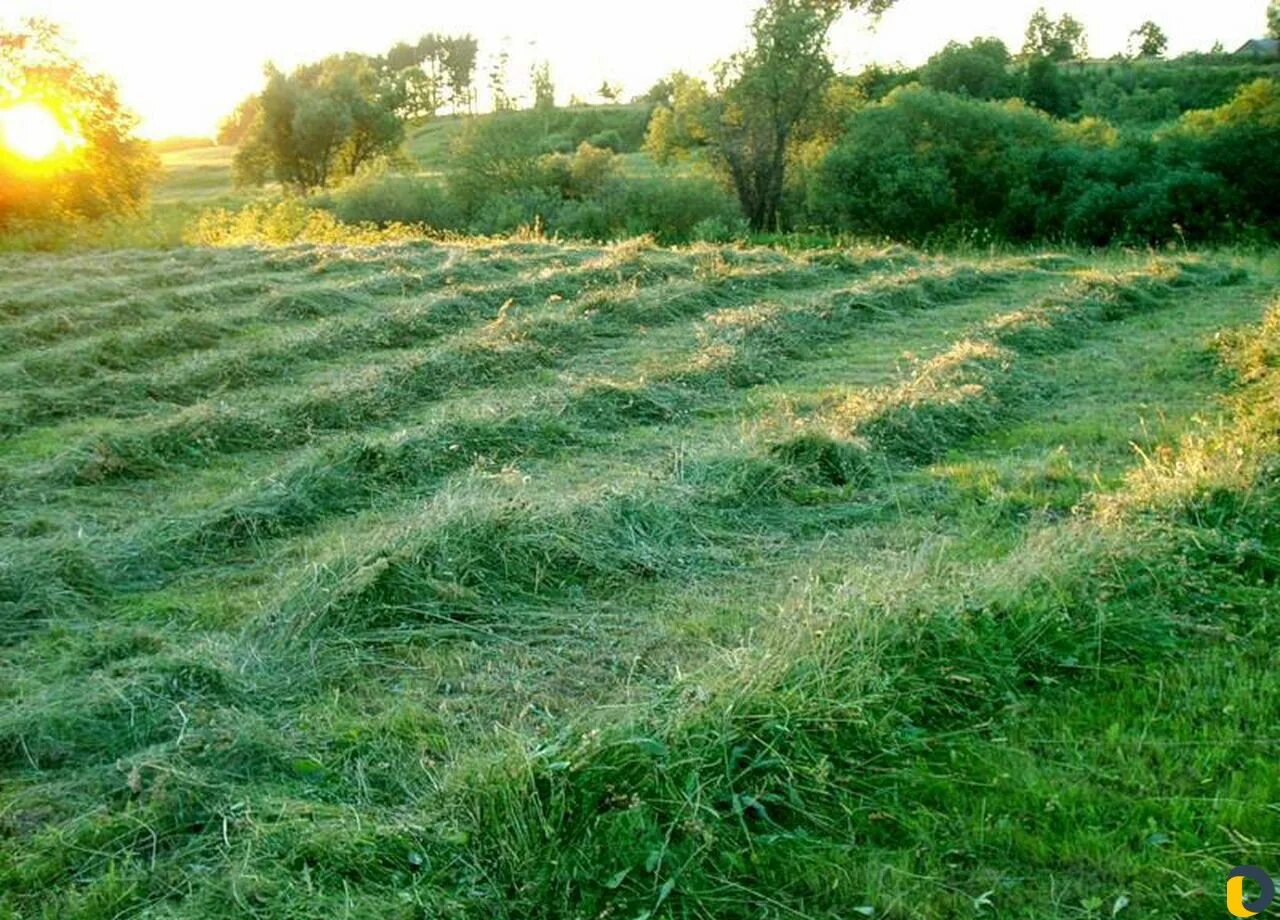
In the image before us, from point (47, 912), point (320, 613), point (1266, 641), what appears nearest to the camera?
point (47, 912)

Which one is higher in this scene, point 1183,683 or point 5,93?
point 5,93

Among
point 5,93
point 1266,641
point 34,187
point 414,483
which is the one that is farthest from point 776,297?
point 5,93

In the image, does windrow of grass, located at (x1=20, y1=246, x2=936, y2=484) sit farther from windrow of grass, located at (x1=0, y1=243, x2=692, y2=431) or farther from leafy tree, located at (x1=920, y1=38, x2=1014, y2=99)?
leafy tree, located at (x1=920, y1=38, x2=1014, y2=99)

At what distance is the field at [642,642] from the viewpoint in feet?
11.7

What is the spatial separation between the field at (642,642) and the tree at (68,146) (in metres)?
16.4

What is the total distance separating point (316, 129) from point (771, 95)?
22.1 meters

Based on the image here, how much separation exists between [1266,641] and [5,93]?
30818 millimetres

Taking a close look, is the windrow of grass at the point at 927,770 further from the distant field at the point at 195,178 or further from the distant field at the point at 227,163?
the distant field at the point at 195,178

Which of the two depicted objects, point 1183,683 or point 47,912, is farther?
point 1183,683

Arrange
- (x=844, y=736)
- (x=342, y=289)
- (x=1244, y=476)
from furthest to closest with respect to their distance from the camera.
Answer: (x=342, y=289)
(x=1244, y=476)
(x=844, y=736)

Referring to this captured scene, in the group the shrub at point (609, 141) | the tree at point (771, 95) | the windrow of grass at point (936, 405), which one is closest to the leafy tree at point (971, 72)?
the tree at point (771, 95)

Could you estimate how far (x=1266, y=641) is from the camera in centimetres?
489

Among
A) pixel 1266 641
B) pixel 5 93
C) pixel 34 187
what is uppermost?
pixel 5 93

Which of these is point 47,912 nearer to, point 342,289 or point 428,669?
point 428,669
